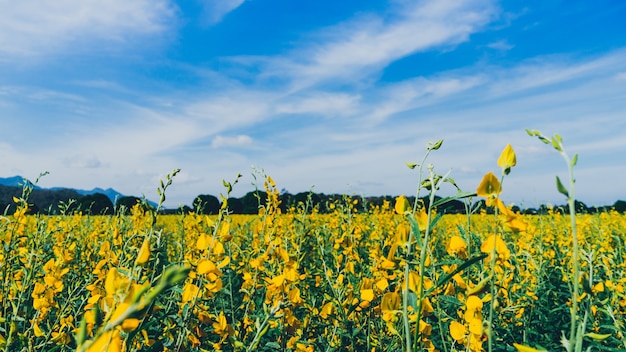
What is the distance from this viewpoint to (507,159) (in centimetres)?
99

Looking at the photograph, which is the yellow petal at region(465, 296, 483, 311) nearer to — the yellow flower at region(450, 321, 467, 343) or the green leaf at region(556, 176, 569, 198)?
the yellow flower at region(450, 321, 467, 343)

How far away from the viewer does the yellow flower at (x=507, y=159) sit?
0.98m

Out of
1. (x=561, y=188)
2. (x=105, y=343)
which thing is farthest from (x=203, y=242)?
(x=561, y=188)

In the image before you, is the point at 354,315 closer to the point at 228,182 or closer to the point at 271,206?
the point at 271,206

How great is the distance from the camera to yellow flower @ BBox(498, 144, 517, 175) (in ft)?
3.22

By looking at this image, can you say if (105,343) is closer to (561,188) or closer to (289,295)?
(561,188)

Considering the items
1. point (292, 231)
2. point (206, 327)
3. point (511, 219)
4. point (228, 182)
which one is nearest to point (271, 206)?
point (206, 327)

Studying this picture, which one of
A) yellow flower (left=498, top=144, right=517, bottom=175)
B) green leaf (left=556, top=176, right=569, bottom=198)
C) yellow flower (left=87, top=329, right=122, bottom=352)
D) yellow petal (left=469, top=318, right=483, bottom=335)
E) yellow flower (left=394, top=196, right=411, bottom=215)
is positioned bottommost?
yellow petal (left=469, top=318, right=483, bottom=335)

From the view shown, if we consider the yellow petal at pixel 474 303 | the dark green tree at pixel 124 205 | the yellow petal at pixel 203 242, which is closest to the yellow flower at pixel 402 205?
the yellow petal at pixel 474 303

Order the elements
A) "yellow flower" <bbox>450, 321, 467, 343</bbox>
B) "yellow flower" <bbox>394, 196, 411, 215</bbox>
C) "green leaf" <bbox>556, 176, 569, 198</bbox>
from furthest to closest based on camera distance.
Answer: "yellow flower" <bbox>450, 321, 467, 343</bbox> → "yellow flower" <bbox>394, 196, 411, 215</bbox> → "green leaf" <bbox>556, 176, 569, 198</bbox>

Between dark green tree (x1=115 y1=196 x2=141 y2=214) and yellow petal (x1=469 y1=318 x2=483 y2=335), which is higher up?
dark green tree (x1=115 y1=196 x2=141 y2=214)

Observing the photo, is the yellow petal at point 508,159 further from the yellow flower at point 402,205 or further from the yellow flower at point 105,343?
the yellow flower at point 105,343

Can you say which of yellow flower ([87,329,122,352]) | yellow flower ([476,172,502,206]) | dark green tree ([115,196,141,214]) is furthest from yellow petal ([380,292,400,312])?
dark green tree ([115,196,141,214])

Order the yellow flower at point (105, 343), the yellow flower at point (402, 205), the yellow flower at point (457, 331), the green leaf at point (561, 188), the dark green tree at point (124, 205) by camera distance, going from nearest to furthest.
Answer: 1. the yellow flower at point (105, 343)
2. the green leaf at point (561, 188)
3. the yellow flower at point (402, 205)
4. the yellow flower at point (457, 331)
5. the dark green tree at point (124, 205)
